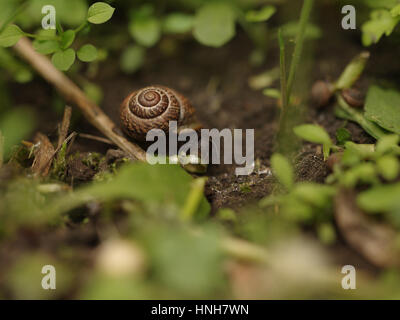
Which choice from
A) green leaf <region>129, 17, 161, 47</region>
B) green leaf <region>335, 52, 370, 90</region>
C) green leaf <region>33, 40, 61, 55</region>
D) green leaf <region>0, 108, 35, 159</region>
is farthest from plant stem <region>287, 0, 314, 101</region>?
green leaf <region>0, 108, 35, 159</region>

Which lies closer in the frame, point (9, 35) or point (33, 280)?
point (33, 280)

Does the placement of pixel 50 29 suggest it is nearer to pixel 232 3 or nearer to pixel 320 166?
pixel 232 3

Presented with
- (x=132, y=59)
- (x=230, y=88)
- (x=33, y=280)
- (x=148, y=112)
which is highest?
(x=132, y=59)

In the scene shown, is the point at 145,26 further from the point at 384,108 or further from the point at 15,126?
the point at 384,108

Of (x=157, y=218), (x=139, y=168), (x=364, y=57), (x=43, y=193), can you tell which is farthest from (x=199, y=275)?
(x=364, y=57)

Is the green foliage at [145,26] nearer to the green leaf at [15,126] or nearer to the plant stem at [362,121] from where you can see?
the green leaf at [15,126]

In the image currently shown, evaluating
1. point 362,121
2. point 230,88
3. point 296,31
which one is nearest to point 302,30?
point 362,121

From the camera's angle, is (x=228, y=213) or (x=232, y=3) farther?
(x=232, y=3)
